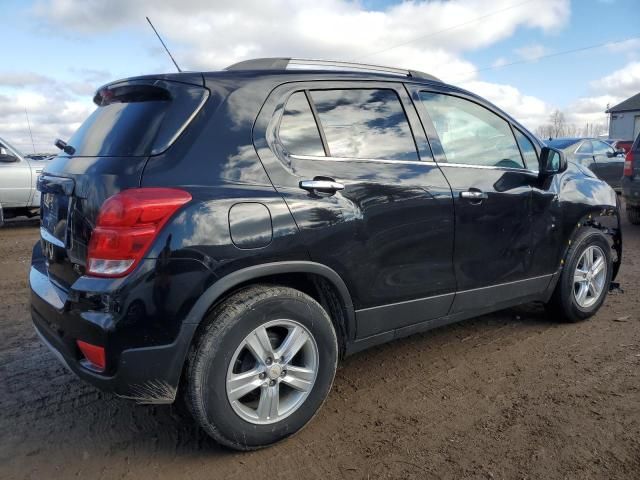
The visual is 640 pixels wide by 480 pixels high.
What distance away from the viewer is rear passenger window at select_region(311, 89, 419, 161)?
285cm

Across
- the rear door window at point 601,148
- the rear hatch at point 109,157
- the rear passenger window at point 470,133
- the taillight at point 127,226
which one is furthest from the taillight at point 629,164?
the taillight at point 127,226

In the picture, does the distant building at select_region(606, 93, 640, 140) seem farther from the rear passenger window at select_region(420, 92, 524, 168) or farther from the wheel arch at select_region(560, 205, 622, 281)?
the rear passenger window at select_region(420, 92, 524, 168)

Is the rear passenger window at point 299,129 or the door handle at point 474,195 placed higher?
the rear passenger window at point 299,129

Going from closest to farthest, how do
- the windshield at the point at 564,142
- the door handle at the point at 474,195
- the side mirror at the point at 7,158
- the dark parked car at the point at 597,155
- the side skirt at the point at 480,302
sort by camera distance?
the side skirt at the point at 480,302 < the door handle at the point at 474,195 < the side mirror at the point at 7,158 < the windshield at the point at 564,142 < the dark parked car at the point at 597,155

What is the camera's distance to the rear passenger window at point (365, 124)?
2850 mm

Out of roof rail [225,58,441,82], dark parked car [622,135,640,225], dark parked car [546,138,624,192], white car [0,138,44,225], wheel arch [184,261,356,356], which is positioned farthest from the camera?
dark parked car [546,138,624,192]

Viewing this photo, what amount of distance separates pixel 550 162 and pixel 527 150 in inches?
7.3

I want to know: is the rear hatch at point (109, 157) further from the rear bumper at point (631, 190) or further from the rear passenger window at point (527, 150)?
the rear bumper at point (631, 190)

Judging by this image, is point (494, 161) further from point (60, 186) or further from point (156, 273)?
point (60, 186)

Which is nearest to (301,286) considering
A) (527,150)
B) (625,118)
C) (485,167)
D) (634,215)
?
(485,167)

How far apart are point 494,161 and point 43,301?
2.90 meters

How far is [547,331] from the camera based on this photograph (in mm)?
4141

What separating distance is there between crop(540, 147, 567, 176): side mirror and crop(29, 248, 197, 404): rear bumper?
9.26ft

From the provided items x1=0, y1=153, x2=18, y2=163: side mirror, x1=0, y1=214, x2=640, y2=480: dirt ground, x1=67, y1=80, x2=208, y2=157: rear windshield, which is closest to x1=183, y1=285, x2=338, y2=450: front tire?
x1=0, y1=214, x2=640, y2=480: dirt ground
